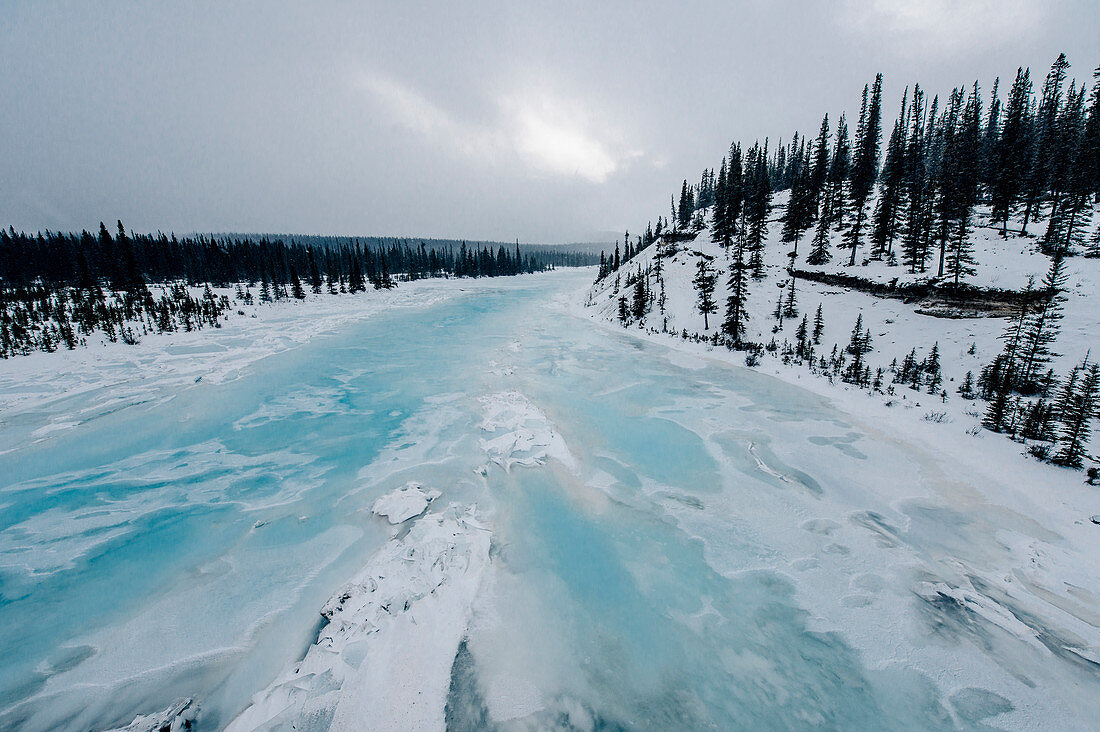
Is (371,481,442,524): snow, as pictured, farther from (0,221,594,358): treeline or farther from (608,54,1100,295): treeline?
(608,54,1100,295): treeline

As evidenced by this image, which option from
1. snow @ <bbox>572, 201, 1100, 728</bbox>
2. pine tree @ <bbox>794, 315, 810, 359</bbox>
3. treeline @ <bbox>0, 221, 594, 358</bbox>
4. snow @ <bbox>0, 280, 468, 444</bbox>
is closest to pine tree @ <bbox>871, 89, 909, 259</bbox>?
pine tree @ <bbox>794, 315, 810, 359</bbox>

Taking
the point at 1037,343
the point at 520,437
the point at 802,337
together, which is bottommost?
the point at 520,437

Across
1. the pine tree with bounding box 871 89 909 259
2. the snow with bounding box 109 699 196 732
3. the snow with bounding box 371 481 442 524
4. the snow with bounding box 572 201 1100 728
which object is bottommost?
the snow with bounding box 572 201 1100 728

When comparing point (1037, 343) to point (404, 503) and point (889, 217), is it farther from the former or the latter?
point (404, 503)

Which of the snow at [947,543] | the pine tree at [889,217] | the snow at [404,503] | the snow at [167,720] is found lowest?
the snow at [947,543]

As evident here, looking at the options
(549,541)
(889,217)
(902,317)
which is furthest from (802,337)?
(549,541)

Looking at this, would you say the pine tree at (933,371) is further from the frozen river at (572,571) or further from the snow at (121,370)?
the snow at (121,370)

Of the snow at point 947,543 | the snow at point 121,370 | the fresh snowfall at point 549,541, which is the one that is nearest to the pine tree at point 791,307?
the fresh snowfall at point 549,541
